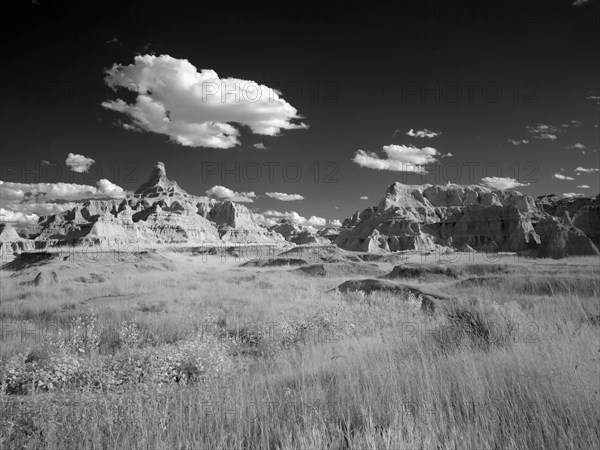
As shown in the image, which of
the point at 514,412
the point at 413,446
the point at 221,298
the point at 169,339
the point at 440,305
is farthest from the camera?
the point at 221,298

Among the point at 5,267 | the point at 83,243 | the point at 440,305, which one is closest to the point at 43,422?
the point at 440,305

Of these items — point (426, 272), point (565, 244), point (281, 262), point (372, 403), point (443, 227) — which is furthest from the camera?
point (443, 227)

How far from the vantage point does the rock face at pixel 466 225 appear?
252ft

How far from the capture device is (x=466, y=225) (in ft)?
354

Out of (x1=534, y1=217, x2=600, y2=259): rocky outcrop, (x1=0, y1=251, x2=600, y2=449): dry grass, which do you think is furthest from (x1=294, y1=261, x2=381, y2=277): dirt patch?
(x1=534, y1=217, x2=600, y2=259): rocky outcrop

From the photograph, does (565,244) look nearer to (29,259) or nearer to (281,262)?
(281,262)

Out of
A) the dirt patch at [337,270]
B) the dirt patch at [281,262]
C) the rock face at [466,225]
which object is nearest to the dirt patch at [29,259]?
the dirt patch at [281,262]

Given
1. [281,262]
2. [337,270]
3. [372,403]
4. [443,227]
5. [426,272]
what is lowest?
[337,270]

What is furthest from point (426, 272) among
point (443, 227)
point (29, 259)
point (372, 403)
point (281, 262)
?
point (443, 227)

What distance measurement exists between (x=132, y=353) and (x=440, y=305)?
8.52 metres

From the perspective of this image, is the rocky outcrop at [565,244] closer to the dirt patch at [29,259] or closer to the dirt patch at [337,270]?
the dirt patch at [337,270]

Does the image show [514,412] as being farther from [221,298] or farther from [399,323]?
[221,298]

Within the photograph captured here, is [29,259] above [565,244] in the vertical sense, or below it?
below

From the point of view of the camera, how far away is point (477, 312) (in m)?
6.70
